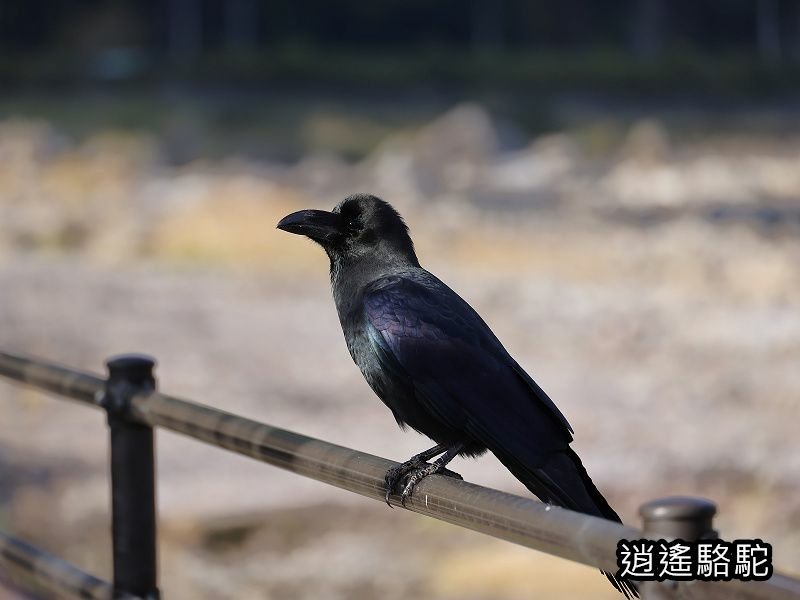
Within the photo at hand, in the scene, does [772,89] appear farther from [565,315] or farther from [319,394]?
[319,394]

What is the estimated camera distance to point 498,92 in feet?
33.4

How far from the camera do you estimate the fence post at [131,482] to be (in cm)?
135

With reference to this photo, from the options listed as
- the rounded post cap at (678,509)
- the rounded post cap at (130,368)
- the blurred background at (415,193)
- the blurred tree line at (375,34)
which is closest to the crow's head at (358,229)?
the rounded post cap at (130,368)

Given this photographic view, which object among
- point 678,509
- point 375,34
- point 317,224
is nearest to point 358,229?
point 317,224

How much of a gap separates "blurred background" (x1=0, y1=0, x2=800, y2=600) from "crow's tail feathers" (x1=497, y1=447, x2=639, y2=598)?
726cm

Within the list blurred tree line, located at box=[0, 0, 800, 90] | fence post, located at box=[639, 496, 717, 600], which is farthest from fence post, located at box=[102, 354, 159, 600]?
blurred tree line, located at box=[0, 0, 800, 90]

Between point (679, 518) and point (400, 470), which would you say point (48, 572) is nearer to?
point (400, 470)

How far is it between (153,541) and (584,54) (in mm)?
8875

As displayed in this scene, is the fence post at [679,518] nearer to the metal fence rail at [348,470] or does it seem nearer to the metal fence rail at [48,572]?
the metal fence rail at [348,470]

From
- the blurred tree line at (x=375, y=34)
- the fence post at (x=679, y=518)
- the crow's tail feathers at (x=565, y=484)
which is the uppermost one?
the blurred tree line at (x=375, y=34)

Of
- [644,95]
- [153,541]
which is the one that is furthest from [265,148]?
[153,541]

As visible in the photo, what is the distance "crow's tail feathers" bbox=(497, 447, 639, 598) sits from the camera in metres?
1.08

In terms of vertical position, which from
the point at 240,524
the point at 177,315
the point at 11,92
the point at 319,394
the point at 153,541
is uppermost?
the point at 11,92

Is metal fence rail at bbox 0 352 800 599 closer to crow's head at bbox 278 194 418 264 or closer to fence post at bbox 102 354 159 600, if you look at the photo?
fence post at bbox 102 354 159 600
